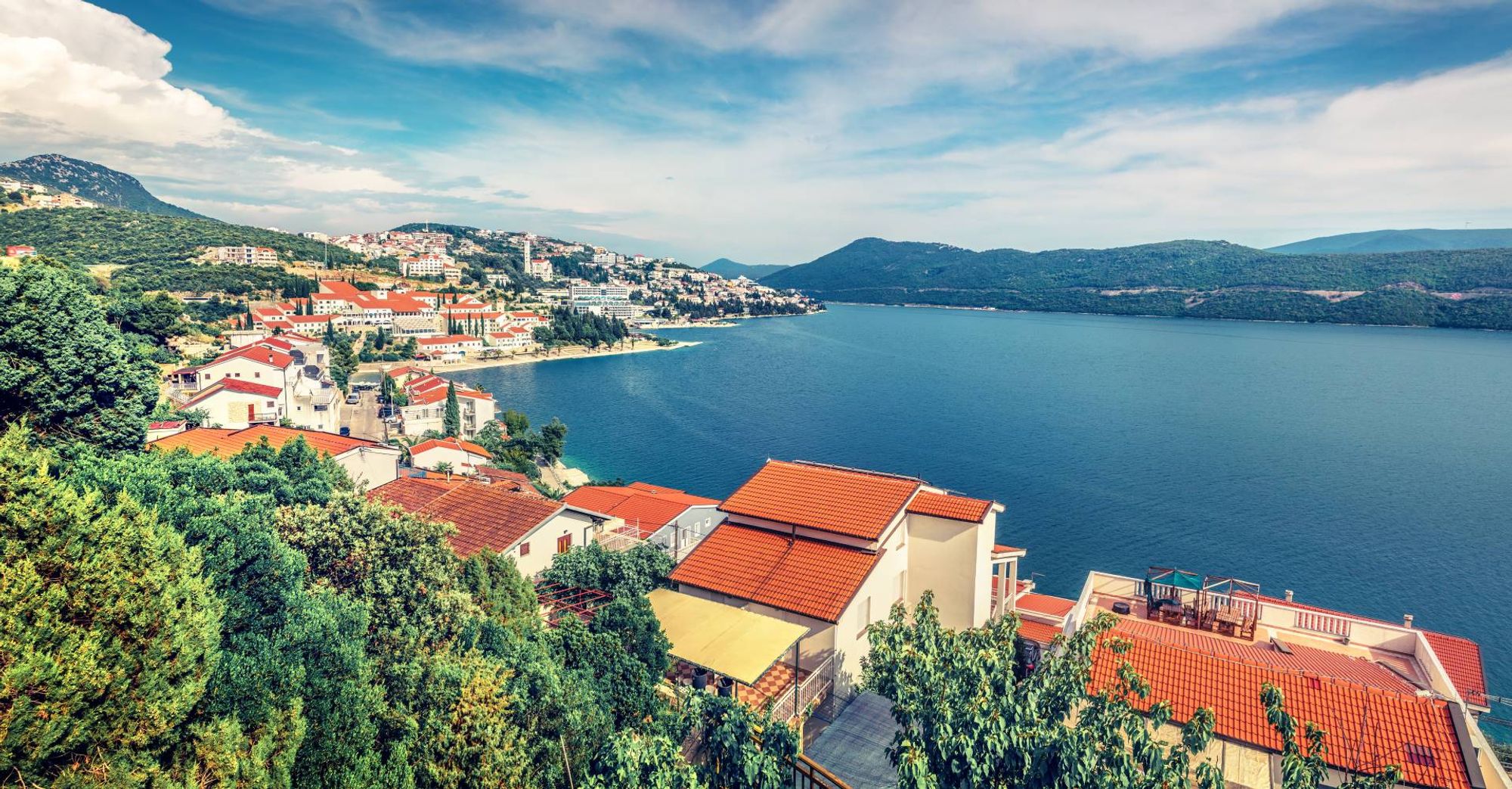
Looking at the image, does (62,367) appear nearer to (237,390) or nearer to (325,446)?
(325,446)

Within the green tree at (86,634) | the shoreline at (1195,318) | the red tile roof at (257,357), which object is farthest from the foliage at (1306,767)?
the shoreline at (1195,318)

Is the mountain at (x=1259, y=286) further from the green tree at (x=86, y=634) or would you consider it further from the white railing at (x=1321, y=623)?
the green tree at (x=86, y=634)

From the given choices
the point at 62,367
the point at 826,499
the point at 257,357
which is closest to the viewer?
the point at 62,367

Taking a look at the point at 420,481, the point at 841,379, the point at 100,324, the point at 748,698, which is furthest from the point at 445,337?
the point at 748,698

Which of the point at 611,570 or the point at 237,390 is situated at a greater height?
the point at 237,390

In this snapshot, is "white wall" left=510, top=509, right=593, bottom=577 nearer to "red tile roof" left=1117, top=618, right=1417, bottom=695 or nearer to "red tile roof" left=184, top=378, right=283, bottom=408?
"red tile roof" left=1117, top=618, right=1417, bottom=695

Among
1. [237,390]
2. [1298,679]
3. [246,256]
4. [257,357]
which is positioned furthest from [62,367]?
[246,256]
